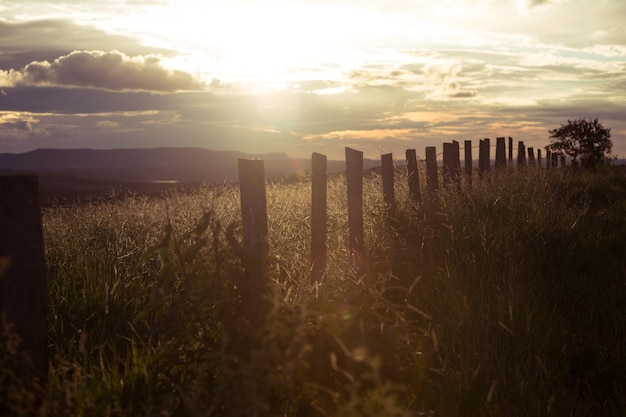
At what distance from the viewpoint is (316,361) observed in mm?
3076

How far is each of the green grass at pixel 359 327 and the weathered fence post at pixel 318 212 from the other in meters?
0.16

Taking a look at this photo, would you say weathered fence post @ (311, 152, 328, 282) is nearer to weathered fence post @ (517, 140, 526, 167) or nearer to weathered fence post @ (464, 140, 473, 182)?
weathered fence post @ (464, 140, 473, 182)

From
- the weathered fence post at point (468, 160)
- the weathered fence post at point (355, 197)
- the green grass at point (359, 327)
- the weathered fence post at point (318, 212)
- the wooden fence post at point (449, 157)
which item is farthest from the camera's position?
the weathered fence post at point (468, 160)

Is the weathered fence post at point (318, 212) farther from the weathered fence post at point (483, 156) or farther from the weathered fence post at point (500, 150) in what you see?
the weathered fence post at point (500, 150)

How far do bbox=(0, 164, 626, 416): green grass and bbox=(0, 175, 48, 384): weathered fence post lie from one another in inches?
7.3

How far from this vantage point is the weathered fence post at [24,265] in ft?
9.40

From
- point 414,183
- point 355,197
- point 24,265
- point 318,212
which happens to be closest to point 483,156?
point 414,183

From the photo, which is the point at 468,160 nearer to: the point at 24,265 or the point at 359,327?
the point at 359,327

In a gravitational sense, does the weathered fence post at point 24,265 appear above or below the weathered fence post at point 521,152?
above

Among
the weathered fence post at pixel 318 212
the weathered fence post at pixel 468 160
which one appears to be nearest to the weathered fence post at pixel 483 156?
the weathered fence post at pixel 468 160

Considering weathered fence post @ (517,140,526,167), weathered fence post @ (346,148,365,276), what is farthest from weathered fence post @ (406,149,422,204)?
weathered fence post @ (517,140,526,167)

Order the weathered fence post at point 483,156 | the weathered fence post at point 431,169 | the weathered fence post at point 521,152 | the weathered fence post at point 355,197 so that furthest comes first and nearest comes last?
the weathered fence post at point 521,152, the weathered fence post at point 483,156, the weathered fence post at point 431,169, the weathered fence post at point 355,197

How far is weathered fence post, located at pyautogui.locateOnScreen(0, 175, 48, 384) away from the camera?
2865mm

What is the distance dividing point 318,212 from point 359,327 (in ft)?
10.4
